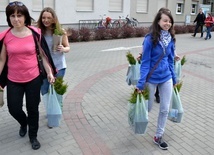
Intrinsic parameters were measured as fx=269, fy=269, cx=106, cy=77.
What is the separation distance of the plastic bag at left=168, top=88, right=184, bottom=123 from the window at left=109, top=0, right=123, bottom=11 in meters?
17.8

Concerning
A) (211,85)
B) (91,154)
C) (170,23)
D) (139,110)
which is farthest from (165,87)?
(211,85)

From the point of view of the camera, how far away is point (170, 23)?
3291 millimetres

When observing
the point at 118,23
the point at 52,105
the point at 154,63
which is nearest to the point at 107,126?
the point at 52,105

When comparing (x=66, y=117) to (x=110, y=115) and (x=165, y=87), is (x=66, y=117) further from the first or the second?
(x=165, y=87)

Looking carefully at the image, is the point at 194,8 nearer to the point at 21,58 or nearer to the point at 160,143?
the point at 160,143

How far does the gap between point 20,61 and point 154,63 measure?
5.27 feet

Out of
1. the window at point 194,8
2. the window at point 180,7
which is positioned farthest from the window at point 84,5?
the window at point 194,8

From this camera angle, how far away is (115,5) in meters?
21.0

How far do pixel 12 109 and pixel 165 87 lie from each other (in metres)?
1.90

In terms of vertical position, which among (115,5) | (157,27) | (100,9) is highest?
(115,5)

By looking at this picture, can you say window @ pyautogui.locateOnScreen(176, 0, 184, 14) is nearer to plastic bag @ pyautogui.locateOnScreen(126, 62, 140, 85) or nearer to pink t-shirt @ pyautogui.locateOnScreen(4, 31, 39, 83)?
plastic bag @ pyautogui.locateOnScreen(126, 62, 140, 85)

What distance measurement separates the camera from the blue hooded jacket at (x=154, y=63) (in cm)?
331

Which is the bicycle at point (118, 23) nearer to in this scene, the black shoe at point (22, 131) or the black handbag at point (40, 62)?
the black shoe at point (22, 131)

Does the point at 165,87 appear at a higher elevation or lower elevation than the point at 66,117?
higher
